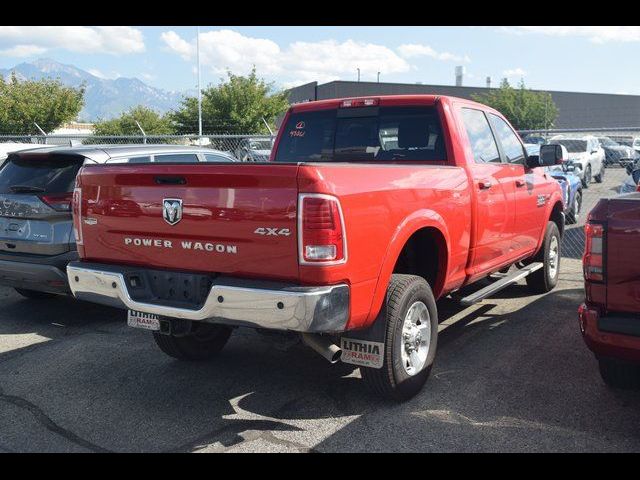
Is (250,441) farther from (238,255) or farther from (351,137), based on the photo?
(351,137)

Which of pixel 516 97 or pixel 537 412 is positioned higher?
pixel 516 97

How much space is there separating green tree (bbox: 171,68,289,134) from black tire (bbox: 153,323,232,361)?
26.1 m

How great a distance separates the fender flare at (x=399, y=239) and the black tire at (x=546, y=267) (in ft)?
9.37

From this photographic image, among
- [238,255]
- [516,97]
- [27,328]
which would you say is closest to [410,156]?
[238,255]

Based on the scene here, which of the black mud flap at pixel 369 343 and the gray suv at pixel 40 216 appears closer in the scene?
the black mud flap at pixel 369 343

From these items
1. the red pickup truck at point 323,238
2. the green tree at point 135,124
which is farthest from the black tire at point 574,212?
the green tree at point 135,124

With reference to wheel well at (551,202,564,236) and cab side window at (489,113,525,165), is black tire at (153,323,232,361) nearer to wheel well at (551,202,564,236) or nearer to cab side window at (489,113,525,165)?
cab side window at (489,113,525,165)

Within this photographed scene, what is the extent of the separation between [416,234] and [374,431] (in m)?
1.43

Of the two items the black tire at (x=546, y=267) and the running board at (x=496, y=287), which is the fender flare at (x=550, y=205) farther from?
the running board at (x=496, y=287)

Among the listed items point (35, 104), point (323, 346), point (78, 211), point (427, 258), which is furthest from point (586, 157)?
point (35, 104)

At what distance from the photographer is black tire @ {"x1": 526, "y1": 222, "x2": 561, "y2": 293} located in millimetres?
6938

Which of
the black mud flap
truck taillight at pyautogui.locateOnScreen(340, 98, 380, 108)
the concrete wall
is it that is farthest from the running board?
the concrete wall

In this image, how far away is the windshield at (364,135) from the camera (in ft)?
16.8

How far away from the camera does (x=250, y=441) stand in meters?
3.70
